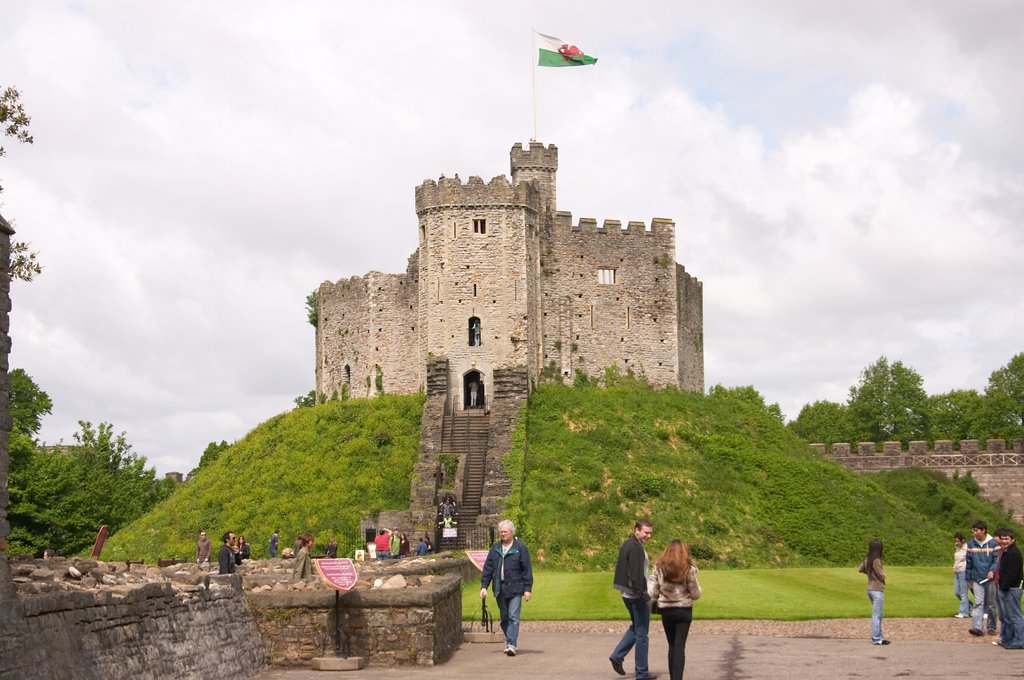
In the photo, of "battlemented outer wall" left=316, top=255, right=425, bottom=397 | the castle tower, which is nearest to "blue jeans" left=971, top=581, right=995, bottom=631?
"battlemented outer wall" left=316, top=255, right=425, bottom=397

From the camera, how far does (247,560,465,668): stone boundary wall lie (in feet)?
61.2

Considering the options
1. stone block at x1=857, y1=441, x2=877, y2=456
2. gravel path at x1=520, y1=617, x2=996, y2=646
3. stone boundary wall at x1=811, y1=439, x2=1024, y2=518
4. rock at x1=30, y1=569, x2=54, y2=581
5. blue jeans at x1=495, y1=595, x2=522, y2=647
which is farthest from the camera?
stone block at x1=857, y1=441, x2=877, y2=456

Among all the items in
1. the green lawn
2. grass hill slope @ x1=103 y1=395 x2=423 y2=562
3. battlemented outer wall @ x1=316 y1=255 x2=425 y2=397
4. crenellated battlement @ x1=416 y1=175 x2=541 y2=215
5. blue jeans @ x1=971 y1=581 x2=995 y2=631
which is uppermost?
crenellated battlement @ x1=416 y1=175 x2=541 y2=215

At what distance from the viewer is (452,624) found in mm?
21047

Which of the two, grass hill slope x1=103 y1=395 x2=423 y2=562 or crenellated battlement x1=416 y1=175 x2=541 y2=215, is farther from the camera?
crenellated battlement x1=416 y1=175 x2=541 y2=215

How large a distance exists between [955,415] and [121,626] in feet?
266

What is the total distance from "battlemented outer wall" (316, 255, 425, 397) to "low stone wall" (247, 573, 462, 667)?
34858mm

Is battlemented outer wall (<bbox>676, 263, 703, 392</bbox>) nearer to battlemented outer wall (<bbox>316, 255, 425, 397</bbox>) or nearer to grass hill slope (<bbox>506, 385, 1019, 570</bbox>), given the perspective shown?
grass hill slope (<bbox>506, 385, 1019, 570</bbox>)

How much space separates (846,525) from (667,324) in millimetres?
14311

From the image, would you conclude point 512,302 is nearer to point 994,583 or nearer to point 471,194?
point 471,194

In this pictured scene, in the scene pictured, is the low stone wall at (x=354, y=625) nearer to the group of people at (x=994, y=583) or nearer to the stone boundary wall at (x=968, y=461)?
the group of people at (x=994, y=583)

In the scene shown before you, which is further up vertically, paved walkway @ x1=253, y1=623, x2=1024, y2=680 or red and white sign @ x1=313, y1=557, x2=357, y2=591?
red and white sign @ x1=313, y1=557, x2=357, y2=591

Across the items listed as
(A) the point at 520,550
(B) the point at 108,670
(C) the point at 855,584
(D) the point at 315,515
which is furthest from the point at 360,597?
(D) the point at 315,515

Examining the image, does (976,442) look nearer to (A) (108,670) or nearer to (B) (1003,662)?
(B) (1003,662)
